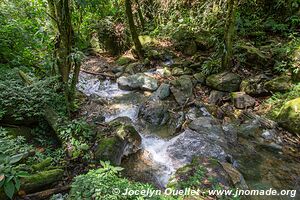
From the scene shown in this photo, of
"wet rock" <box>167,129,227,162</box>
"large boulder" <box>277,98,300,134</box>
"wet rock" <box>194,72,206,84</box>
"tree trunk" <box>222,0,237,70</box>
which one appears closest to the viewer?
"wet rock" <box>167,129,227,162</box>

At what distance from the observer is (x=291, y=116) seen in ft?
17.4

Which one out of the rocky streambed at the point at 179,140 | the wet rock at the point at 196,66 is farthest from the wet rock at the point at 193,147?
the wet rock at the point at 196,66

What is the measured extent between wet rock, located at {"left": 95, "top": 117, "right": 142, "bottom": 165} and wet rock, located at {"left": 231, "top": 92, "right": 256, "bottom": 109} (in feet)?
9.35

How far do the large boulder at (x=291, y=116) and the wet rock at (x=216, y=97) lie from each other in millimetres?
1525

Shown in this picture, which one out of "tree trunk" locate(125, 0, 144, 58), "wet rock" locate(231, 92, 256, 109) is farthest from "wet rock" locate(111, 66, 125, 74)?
"wet rock" locate(231, 92, 256, 109)

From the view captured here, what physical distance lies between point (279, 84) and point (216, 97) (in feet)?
5.40

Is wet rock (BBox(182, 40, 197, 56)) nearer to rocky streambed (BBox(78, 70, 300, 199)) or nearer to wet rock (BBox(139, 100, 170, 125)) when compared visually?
rocky streambed (BBox(78, 70, 300, 199))

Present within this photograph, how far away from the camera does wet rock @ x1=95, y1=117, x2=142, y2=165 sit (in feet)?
13.7

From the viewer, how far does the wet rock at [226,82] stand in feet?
22.2

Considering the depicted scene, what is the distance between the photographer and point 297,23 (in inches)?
312

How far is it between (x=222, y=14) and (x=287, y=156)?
632 centimetres

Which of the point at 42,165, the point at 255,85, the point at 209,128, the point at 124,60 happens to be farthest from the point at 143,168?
the point at 124,60

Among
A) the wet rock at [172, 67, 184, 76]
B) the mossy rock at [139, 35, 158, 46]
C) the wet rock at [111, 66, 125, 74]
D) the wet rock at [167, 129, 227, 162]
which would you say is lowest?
the wet rock at [167, 129, 227, 162]

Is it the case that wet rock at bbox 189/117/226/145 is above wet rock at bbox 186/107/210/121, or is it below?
below
